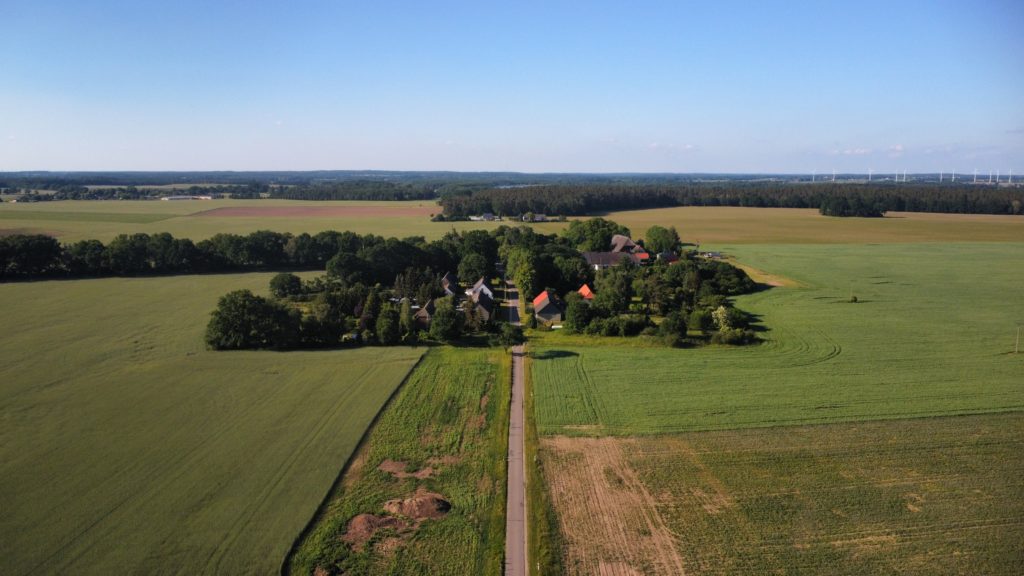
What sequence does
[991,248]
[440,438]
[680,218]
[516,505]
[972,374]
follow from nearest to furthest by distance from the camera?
1. [516,505]
2. [440,438]
3. [972,374]
4. [991,248]
5. [680,218]

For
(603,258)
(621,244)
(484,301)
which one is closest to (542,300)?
(484,301)

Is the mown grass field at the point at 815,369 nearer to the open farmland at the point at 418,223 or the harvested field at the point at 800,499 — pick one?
the harvested field at the point at 800,499

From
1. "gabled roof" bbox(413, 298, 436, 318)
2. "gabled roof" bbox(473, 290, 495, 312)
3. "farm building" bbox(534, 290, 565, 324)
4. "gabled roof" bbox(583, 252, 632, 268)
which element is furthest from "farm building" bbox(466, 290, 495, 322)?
"gabled roof" bbox(583, 252, 632, 268)

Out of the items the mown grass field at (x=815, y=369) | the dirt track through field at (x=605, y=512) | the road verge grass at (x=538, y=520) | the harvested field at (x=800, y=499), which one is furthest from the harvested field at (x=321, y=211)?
the harvested field at (x=800, y=499)

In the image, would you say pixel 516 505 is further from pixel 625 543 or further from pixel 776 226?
pixel 776 226

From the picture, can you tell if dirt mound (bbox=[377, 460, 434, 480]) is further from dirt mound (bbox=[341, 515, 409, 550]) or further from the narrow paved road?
the narrow paved road

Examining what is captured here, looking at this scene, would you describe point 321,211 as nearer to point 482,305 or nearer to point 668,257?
point 668,257

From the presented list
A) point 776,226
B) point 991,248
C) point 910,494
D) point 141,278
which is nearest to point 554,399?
point 910,494
